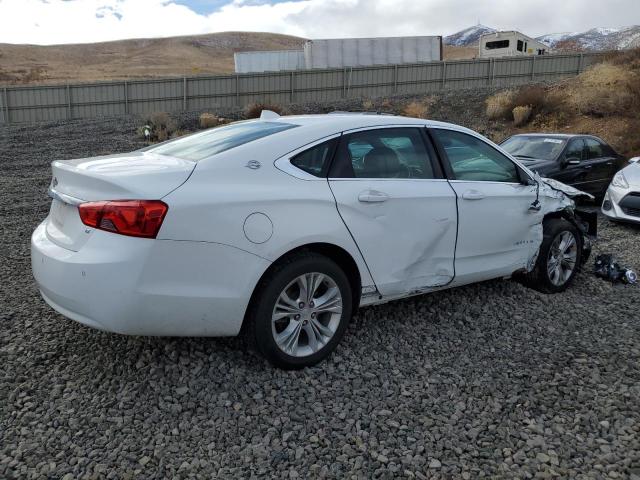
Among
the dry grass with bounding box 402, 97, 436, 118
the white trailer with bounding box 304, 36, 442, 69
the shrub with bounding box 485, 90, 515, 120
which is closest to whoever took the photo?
the shrub with bounding box 485, 90, 515, 120

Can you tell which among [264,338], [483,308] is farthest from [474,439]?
[483,308]

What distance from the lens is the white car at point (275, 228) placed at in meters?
3.05

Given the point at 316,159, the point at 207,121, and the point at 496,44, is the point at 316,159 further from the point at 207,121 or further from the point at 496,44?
the point at 496,44

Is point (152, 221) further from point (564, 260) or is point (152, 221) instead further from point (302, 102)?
point (302, 102)

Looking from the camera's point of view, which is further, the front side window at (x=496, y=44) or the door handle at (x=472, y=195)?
the front side window at (x=496, y=44)

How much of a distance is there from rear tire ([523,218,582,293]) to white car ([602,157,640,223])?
11.3 feet

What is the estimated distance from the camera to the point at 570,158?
9.87 metres

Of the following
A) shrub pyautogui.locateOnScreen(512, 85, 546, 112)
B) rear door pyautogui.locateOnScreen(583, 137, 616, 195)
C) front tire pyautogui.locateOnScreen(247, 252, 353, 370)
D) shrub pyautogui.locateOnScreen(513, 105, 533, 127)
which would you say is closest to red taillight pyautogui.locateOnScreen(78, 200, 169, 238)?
front tire pyautogui.locateOnScreen(247, 252, 353, 370)

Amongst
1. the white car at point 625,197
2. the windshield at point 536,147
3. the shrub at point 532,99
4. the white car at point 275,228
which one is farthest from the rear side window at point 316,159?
the shrub at point 532,99

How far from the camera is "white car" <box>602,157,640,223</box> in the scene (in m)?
8.23

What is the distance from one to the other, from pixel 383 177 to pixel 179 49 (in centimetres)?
11042

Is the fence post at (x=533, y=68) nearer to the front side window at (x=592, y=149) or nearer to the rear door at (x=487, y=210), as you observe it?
the front side window at (x=592, y=149)

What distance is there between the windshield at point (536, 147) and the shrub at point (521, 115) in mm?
12421

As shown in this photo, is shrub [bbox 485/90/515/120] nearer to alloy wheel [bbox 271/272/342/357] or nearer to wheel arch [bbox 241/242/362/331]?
wheel arch [bbox 241/242/362/331]
